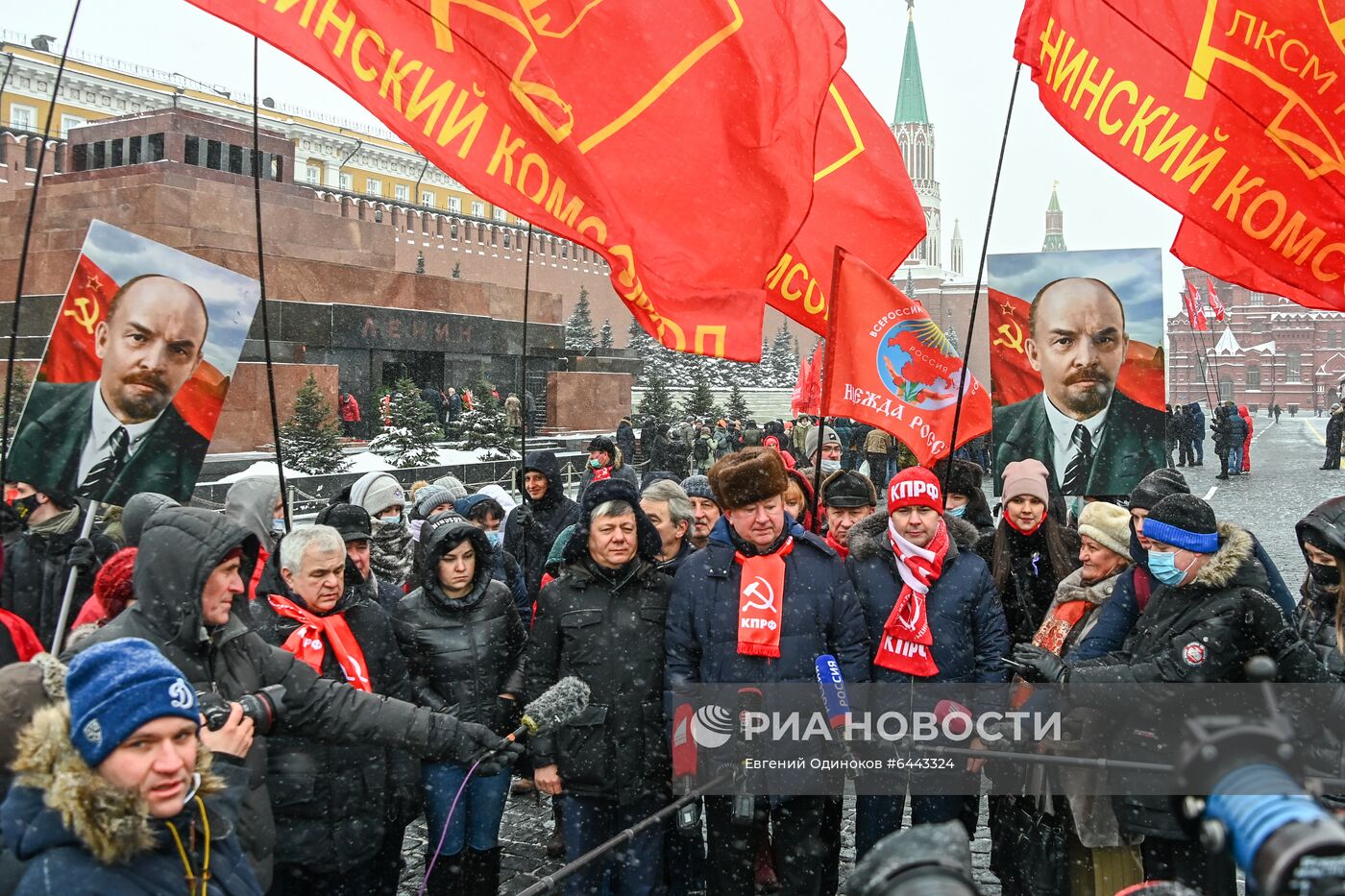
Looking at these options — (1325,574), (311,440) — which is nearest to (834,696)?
(1325,574)

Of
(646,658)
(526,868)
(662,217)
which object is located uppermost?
(662,217)

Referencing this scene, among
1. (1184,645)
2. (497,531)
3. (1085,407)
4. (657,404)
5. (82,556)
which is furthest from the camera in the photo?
(657,404)

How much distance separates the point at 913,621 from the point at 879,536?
37 cm

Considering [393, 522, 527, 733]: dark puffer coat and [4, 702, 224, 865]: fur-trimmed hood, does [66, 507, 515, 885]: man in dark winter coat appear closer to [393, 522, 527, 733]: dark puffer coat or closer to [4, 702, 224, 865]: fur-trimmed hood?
[4, 702, 224, 865]: fur-trimmed hood

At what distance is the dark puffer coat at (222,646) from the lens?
254cm

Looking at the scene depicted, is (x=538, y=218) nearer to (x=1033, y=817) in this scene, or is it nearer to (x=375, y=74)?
(x=375, y=74)

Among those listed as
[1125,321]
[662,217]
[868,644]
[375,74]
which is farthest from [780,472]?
[1125,321]

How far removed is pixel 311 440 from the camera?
15430mm

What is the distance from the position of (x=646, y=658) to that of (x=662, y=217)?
1.59 meters

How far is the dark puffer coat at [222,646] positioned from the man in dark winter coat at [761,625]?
1110 mm

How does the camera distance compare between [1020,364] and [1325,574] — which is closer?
[1325,574]

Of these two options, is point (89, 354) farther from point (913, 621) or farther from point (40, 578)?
point (913, 621)

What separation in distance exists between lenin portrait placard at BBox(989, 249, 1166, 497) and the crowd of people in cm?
77

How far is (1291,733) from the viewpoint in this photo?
1055 mm
